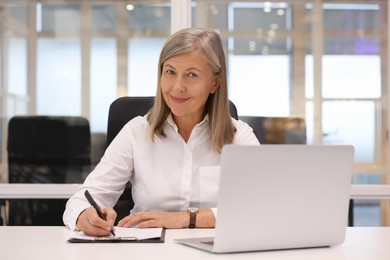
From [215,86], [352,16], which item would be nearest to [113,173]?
[215,86]

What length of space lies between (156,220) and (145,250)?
375mm

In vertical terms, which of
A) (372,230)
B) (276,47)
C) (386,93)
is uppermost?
(276,47)

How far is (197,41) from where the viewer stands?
1956 millimetres

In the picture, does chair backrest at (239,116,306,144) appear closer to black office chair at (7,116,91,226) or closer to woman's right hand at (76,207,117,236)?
black office chair at (7,116,91,226)

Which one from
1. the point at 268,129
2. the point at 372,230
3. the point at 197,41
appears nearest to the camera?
the point at 372,230

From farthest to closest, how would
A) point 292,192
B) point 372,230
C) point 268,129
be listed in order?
point 268,129 < point 372,230 < point 292,192

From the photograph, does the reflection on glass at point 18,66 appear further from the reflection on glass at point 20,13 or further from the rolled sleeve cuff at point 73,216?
the rolled sleeve cuff at point 73,216

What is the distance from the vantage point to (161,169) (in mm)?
2020

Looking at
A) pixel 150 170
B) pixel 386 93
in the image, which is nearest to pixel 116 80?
pixel 150 170

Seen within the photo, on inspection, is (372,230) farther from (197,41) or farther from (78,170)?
(78,170)

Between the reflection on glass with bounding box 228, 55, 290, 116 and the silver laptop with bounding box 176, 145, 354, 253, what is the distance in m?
1.77

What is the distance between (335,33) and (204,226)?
5.99 feet

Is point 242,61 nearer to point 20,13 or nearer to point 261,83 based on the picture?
point 261,83

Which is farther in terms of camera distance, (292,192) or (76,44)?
(76,44)
